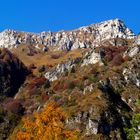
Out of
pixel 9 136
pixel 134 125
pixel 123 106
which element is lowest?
pixel 134 125

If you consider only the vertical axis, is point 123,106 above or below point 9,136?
above

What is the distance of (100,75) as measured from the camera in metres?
194

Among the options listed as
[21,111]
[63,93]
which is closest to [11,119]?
[21,111]

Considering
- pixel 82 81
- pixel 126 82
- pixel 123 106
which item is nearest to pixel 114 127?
pixel 123 106

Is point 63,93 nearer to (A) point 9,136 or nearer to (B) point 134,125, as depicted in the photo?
(A) point 9,136

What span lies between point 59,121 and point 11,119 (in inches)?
5456

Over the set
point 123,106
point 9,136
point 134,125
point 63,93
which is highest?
point 63,93

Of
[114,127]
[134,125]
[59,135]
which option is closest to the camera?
[59,135]

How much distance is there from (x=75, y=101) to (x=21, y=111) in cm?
3066

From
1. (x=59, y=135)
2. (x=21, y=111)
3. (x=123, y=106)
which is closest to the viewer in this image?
(x=59, y=135)

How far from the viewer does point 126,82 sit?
182 meters

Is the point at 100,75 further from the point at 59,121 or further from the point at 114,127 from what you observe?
the point at 59,121

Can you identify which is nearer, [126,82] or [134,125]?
[134,125]

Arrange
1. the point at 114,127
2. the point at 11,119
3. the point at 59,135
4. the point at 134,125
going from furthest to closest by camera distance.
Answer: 1. the point at 11,119
2. the point at 114,127
3. the point at 134,125
4. the point at 59,135
